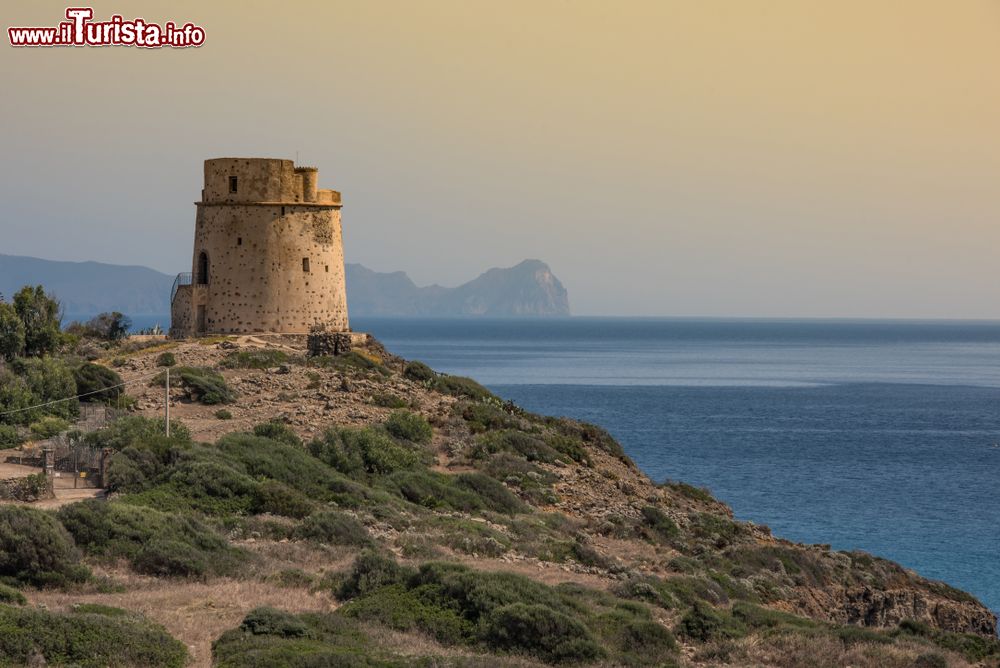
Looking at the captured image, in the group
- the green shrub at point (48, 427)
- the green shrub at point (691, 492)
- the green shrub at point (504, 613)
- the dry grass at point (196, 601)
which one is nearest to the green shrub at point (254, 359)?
the green shrub at point (48, 427)

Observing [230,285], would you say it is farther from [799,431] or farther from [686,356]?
[686,356]

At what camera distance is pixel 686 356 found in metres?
178

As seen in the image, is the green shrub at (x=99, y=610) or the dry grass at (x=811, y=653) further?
the dry grass at (x=811, y=653)

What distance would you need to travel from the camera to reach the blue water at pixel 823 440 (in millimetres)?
42938

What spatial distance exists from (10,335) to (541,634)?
2481 centimetres

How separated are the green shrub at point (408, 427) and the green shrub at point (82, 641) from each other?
1668 cm

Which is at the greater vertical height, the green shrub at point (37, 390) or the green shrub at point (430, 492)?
the green shrub at point (37, 390)

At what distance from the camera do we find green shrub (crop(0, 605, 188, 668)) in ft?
50.2

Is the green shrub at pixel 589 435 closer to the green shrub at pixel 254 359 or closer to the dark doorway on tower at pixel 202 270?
the green shrub at pixel 254 359

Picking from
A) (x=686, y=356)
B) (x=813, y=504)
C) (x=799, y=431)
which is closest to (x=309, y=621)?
(x=813, y=504)

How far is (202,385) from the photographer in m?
33.2

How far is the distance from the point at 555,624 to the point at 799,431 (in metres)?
59.0

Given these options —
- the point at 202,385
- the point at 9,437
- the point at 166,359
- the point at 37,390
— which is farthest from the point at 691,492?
the point at 9,437

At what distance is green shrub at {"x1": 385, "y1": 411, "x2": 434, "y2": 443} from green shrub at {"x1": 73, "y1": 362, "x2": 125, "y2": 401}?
7131mm
